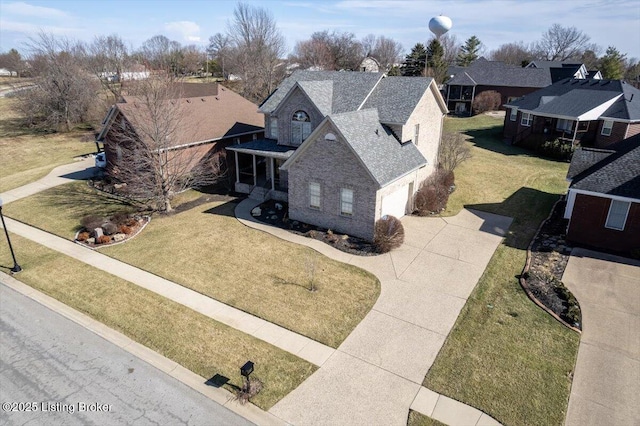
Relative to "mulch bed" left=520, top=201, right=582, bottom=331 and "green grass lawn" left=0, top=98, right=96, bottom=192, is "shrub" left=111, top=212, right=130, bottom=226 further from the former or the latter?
"mulch bed" left=520, top=201, right=582, bottom=331

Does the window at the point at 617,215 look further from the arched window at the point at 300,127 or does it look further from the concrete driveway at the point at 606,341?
the arched window at the point at 300,127

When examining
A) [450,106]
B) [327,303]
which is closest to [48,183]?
[327,303]

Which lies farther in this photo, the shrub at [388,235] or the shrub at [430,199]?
the shrub at [430,199]

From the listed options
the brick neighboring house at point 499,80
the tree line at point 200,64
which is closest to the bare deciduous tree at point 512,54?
the tree line at point 200,64

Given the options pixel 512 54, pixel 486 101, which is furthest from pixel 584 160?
pixel 512 54

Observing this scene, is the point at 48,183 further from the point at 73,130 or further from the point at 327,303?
the point at 327,303

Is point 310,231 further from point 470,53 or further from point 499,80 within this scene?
point 470,53

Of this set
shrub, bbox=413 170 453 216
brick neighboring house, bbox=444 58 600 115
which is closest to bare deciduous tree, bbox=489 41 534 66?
brick neighboring house, bbox=444 58 600 115
